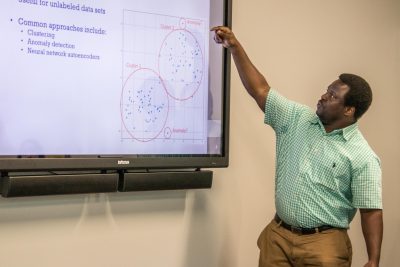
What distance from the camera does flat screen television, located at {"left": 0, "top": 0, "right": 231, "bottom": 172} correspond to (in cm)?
179

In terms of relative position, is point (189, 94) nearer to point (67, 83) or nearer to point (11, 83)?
point (67, 83)

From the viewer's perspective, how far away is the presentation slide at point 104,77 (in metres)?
1.79

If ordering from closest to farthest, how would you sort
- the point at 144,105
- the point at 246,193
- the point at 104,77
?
the point at 104,77 < the point at 144,105 < the point at 246,193

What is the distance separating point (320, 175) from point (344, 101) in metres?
0.33

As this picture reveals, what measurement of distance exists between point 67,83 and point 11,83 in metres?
0.20

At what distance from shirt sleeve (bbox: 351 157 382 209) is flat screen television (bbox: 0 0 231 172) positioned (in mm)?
571

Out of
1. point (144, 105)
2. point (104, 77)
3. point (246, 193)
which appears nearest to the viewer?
point (104, 77)

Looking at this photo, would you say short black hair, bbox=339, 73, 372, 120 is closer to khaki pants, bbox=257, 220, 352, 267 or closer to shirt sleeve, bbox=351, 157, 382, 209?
shirt sleeve, bbox=351, 157, 382, 209

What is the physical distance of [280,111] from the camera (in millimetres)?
2158

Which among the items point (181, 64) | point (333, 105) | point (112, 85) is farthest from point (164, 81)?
point (333, 105)

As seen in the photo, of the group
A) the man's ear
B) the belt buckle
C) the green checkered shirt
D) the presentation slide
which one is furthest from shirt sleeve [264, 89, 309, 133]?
the belt buckle

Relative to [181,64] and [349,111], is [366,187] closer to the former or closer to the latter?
[349,111]

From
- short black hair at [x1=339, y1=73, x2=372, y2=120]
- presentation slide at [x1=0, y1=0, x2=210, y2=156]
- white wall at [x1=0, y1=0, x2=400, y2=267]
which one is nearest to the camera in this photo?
presentation slide at [x1=0, y1=0, x2=210, y2=156]

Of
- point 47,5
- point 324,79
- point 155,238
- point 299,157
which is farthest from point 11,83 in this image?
point 324,79
